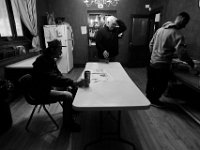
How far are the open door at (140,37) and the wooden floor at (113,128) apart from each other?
3363 millimetres

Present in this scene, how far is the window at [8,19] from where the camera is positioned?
3.15 m

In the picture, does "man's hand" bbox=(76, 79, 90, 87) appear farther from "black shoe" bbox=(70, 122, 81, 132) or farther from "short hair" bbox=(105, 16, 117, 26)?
"short hair" bbox=(105, 16, 117, 26)

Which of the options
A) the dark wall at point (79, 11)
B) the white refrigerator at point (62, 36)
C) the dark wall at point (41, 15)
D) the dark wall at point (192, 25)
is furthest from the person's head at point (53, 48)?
the dark wall at point (79, 11)

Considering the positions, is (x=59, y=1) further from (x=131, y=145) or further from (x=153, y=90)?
(x=131, y=145)

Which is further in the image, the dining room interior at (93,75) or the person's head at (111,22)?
the person's head at (111,22)

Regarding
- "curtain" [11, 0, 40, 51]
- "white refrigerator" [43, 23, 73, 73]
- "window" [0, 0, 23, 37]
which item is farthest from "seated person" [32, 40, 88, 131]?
"white refrigerator" [43, 23, 73, 73]

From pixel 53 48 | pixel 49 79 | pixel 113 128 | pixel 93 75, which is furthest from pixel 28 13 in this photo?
pixel 113 128

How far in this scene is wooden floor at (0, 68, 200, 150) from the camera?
73.8 inches

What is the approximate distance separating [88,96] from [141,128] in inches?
48.1

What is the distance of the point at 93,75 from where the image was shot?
206 cm

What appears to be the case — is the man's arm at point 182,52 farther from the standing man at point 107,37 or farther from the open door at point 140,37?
the open door at point 140,37

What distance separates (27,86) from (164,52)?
7.05 ft

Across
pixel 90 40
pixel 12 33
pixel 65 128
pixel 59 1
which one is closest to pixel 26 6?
pixel 12 33

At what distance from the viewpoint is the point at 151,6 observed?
17.8ft
